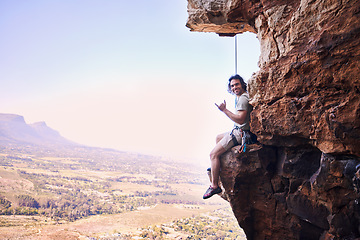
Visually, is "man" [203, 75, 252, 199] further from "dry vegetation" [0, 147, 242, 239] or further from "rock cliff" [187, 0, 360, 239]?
"dry vegetation" [0, 147, 242, 239]

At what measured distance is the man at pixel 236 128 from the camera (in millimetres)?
6922

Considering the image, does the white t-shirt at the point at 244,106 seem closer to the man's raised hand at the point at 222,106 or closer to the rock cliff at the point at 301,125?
the rock cliff at the point at 301,125

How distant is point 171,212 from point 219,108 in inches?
2776

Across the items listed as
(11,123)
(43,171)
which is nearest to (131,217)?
(43,171)

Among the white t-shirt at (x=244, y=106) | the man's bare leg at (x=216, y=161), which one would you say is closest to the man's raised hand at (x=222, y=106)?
the white t-shirt at (x=244, y=106)

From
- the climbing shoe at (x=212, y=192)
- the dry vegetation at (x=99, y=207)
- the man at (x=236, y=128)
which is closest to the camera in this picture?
the man at (x=236, y=128)

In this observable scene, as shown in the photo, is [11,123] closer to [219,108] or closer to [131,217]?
[131,217]

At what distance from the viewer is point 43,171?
331 feet

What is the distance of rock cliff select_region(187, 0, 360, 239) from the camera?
4566 mm

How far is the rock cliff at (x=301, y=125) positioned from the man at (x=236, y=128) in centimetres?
28

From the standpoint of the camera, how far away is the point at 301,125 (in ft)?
17.6

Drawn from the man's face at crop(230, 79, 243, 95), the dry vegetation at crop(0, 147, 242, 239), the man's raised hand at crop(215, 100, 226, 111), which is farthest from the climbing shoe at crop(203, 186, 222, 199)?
the dry vegetation at crop(0, 147, 242, 239)

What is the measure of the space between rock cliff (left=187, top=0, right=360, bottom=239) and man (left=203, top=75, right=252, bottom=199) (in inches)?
11.1

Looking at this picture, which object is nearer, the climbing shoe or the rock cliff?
the rock cliff
